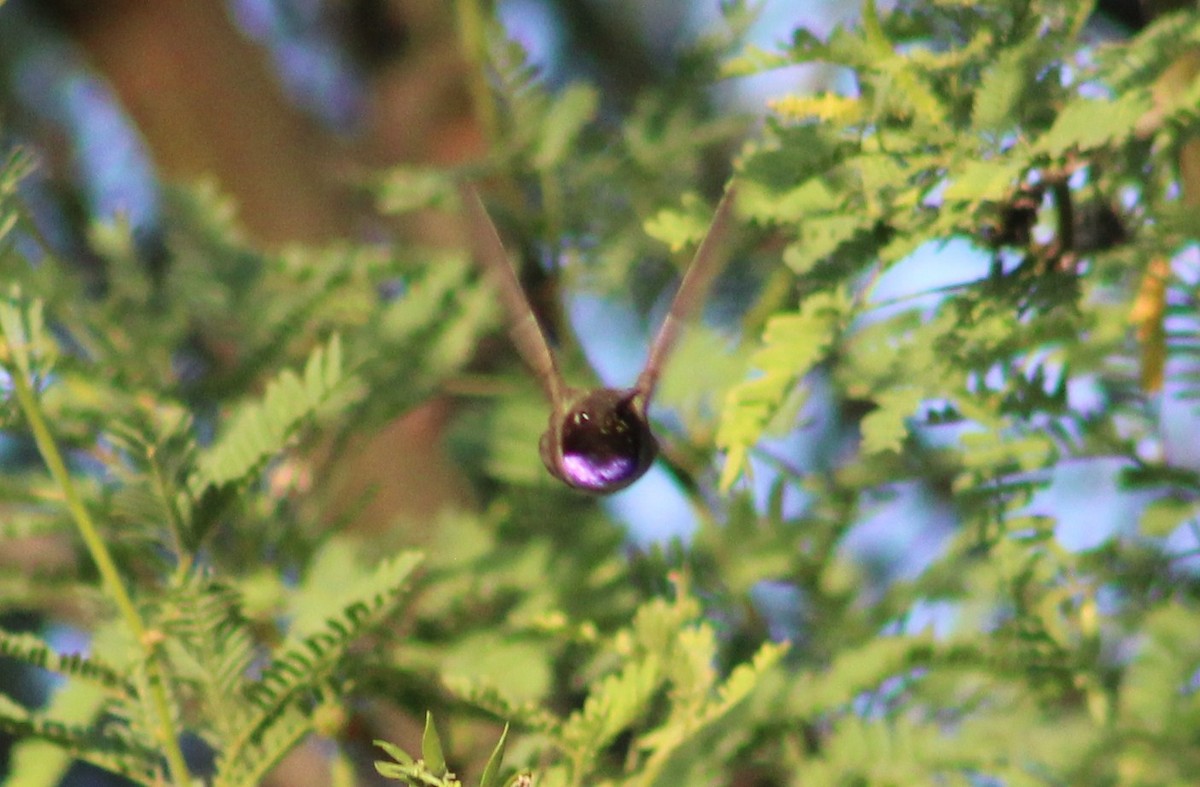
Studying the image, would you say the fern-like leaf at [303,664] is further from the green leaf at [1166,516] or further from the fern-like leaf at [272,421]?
the green leaf at [1166,516]

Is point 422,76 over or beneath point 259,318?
beneath

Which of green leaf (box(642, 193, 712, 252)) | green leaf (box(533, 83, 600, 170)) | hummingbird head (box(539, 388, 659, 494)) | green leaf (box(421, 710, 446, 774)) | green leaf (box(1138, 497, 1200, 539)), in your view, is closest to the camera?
green leaf (box(421, 710, 446, 774))

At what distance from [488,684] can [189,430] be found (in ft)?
0.62

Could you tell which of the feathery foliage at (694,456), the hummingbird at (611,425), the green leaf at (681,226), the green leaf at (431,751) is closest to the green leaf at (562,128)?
the feathery foliage at (694,456)

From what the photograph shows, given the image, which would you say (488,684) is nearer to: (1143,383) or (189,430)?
(189,430)

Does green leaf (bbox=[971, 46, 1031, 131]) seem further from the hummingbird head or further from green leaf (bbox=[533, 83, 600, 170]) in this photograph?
green leaf (bbox=[533, 83, 600, 170])

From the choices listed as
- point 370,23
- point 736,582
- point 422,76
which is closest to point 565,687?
point 736,582

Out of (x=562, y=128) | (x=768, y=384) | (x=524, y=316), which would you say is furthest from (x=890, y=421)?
(x=562, y=128)

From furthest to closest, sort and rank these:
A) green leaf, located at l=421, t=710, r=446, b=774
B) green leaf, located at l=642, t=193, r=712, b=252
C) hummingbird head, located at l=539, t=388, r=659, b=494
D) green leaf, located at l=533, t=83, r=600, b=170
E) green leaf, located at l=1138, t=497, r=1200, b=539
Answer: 1. green leaf, located at l=533, t=83, r=600, b=170
2. green leaf, located at l=1138, t=497, r=1200, b=539
3. green leaf, located at l=642, t=193, r=712, b=252
4. hummingbird head, located at l=539, t=388, r=659, b=494
5. green leaf, located at l=421, t=710, r=446, b=774

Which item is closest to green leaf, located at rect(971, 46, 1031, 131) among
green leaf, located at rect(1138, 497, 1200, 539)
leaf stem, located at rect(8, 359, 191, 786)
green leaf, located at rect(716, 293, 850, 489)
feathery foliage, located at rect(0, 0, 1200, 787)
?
feathery foliage, located at rect(0, 0, 1200, 787)

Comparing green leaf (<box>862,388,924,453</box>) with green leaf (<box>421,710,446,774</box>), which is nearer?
green leaf (<box>421,710,446,774</box>)

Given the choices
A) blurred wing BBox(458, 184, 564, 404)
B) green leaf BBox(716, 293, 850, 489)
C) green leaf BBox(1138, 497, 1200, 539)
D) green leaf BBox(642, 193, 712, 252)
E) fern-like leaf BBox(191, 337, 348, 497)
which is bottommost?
green leaf BBox(1138, 497, 1200, 539)

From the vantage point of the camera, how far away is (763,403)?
59 cm

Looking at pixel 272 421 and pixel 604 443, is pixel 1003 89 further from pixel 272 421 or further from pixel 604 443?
pixel 272 421
